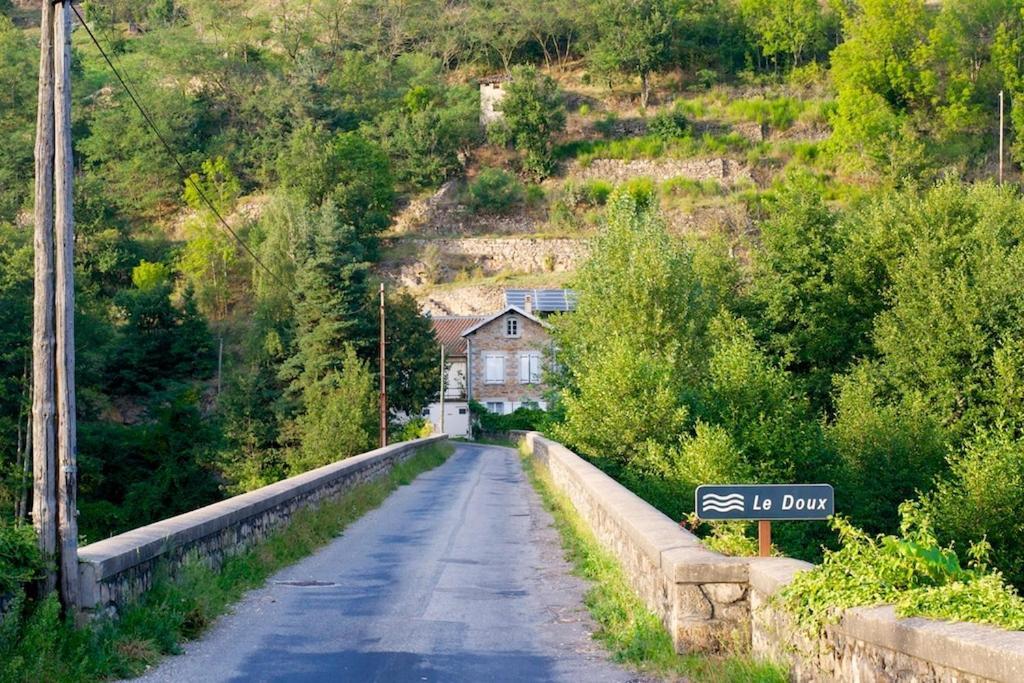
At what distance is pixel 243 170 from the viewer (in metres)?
93.5

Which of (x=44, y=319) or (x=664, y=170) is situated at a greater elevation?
(x=664, y=170)

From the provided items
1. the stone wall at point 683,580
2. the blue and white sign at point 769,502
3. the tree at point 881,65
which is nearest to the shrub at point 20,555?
the stone wall at point 683,580

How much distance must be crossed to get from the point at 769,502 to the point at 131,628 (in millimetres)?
4469

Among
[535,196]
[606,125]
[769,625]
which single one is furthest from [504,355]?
[769,625]

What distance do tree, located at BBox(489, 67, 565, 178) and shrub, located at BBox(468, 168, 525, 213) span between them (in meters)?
3.59

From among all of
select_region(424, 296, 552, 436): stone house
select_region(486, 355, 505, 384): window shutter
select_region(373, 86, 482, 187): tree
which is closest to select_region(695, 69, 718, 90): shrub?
select_region(373, 86, 482, 187): tree

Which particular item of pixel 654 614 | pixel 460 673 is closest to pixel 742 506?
pixel 654 614

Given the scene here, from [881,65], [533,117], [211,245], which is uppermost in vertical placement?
[881,65]

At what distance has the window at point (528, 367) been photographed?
66.8 meters

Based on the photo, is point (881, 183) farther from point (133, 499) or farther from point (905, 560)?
point (905, 560)

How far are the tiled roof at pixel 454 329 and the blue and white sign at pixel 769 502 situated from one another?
5852cm

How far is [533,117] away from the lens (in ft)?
289

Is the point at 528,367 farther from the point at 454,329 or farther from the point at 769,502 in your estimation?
the point at 769,502

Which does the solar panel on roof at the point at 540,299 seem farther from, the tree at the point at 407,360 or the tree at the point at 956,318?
the tree at the point at 956,318
